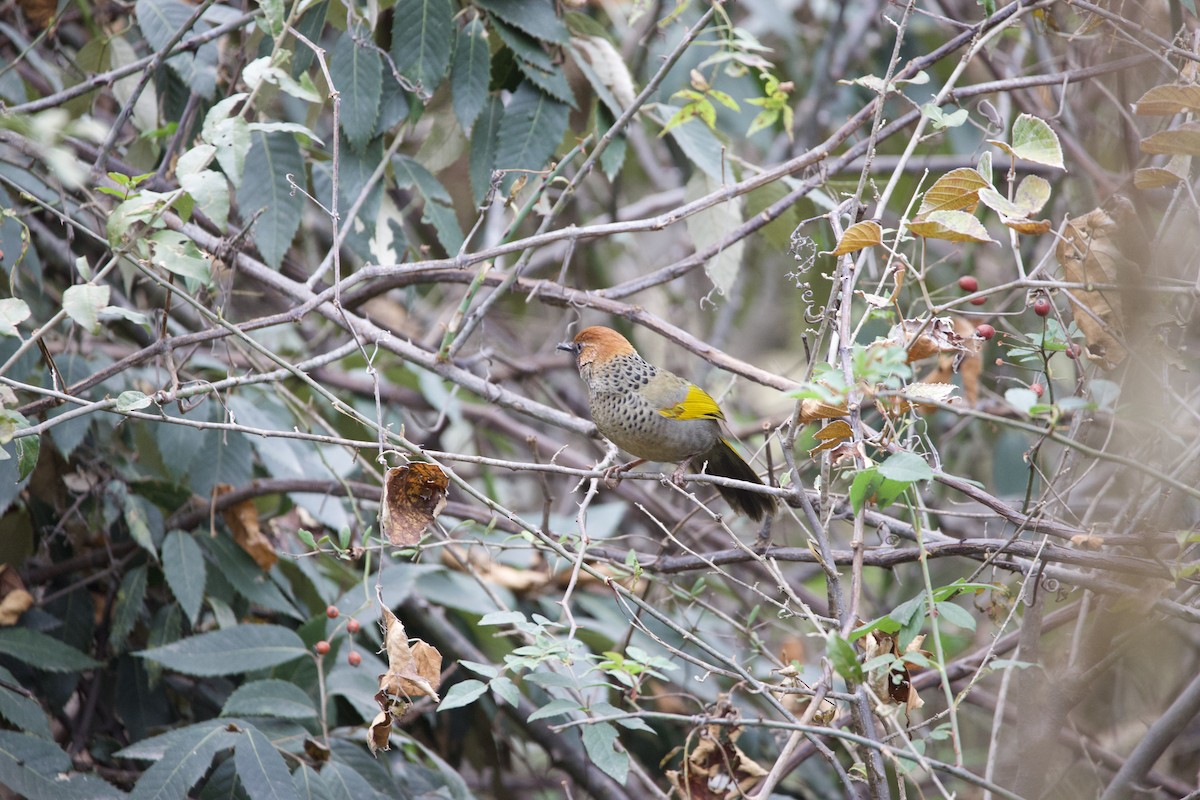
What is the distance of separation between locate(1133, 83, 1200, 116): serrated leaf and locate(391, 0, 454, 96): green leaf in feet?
6.91

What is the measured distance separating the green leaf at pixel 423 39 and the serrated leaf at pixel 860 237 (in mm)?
1669

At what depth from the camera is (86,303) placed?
2.50 meters

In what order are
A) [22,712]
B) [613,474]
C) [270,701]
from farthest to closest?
1. [270,701]
2. [22,712]
3. [613,474]

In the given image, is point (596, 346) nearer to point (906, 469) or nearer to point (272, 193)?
point (272, 193)

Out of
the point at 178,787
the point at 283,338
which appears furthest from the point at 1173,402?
the point at 283,338

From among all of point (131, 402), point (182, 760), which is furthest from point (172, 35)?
point (182, 760)

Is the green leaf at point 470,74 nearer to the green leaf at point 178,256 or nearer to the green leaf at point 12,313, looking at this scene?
the green leaf at point 178,256

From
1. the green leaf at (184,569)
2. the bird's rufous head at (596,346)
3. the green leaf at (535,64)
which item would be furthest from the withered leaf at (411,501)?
the bird's rufous head at (596,346)

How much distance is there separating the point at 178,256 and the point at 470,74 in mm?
1337

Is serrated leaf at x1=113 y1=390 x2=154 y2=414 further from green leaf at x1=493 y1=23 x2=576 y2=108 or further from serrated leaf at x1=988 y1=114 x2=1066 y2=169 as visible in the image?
serrated leaf at x1=988 y1=114 x2=1066 y2=169

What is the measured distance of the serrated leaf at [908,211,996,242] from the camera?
7.63ft

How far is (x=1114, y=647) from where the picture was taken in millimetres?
2836

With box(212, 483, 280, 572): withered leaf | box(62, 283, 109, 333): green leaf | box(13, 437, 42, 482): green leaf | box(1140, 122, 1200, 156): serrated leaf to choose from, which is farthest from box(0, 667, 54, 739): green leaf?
box(1140, 122, 1200, 156): serrated leaf

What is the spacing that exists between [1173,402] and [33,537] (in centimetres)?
379
